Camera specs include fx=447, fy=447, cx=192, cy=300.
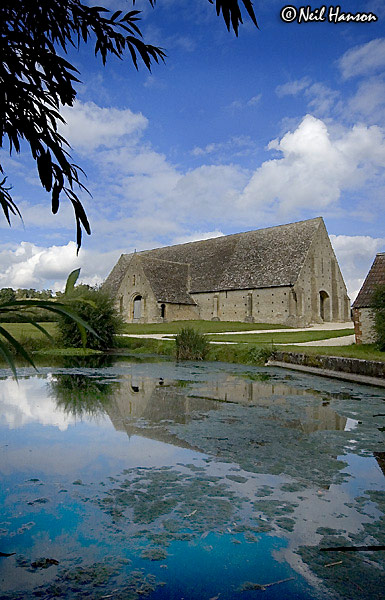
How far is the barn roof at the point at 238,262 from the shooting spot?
99.0 feet

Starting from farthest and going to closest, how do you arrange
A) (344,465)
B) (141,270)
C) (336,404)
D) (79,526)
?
1. (141,270)
2. (336,404)
3. (344,465)
4. (79,526)

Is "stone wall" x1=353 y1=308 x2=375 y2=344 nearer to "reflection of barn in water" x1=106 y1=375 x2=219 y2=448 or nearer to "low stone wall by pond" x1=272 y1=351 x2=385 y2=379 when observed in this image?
"low stone wall by pond" x1=272 y1=351 x2=385 y2=379

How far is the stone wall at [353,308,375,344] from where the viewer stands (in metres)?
14.9

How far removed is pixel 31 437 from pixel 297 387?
18.2 ft

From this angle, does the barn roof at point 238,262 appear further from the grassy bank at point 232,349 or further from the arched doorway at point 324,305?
the grassy bank at point 232,349

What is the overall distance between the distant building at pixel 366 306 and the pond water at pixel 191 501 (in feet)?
27.5

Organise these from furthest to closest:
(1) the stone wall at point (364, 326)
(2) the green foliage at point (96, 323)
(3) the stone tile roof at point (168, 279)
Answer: (3) the stone tile roof at point (168, 279), (2) the green foliage at point (96, 323), (1) the stone wall at point (364, 326)

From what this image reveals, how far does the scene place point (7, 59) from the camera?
7.85 ft

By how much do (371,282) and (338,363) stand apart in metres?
6.06

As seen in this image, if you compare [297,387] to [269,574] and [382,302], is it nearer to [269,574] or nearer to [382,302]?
[382,302]

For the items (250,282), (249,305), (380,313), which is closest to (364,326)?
(380,313)

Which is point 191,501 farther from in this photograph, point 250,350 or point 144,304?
point 144,304

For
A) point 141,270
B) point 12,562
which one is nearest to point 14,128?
point 12,562

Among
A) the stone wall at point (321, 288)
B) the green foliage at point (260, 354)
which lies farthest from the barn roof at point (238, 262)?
the green foliage at point (260, 354)
